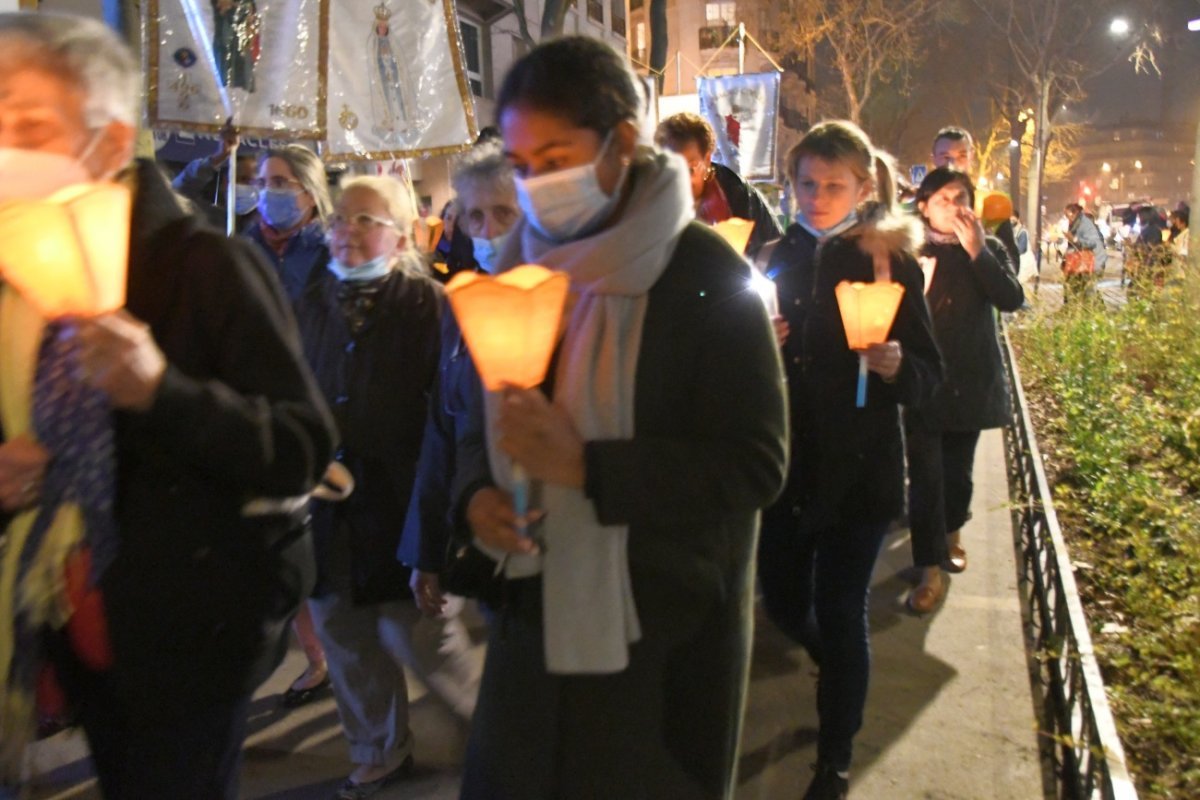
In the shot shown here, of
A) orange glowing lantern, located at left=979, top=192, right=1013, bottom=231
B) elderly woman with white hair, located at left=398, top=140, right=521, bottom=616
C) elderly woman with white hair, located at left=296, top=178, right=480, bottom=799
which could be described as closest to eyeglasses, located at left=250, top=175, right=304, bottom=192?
elderly woman with white hair, located at left=296, top=178, right=480, bottom=799

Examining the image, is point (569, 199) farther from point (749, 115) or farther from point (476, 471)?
point (749, 115)

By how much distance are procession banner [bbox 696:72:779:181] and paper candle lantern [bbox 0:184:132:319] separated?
31.8 feet

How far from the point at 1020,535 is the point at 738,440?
4950 millimetres

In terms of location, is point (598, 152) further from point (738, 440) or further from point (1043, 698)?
point (1043, 698)

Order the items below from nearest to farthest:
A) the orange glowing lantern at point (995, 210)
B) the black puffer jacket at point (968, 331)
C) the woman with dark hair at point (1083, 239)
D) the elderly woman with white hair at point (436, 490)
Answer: the elderly woman with white hair at point (436, 490), the black puffer jacket at point (968, 331), the orange glowing lantern at point (995, 210), the woman with dark hair at point (1083, 239)

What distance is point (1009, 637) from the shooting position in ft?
15.3

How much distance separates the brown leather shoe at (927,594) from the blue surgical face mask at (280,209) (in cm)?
359

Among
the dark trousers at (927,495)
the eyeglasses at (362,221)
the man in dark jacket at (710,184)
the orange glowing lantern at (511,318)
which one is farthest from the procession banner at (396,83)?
the orange glowing lantern at (511,318)

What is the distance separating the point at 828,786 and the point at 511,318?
2.38m

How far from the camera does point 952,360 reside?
5141mm

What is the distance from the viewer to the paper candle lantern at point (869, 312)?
3.10 m

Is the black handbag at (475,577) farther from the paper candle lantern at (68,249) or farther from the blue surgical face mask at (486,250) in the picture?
the blue surgical face mask at (486,250)

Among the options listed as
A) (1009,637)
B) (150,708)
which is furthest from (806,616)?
(150,708)

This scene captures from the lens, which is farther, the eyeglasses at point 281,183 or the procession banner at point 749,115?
the procession banner at point 749,115
